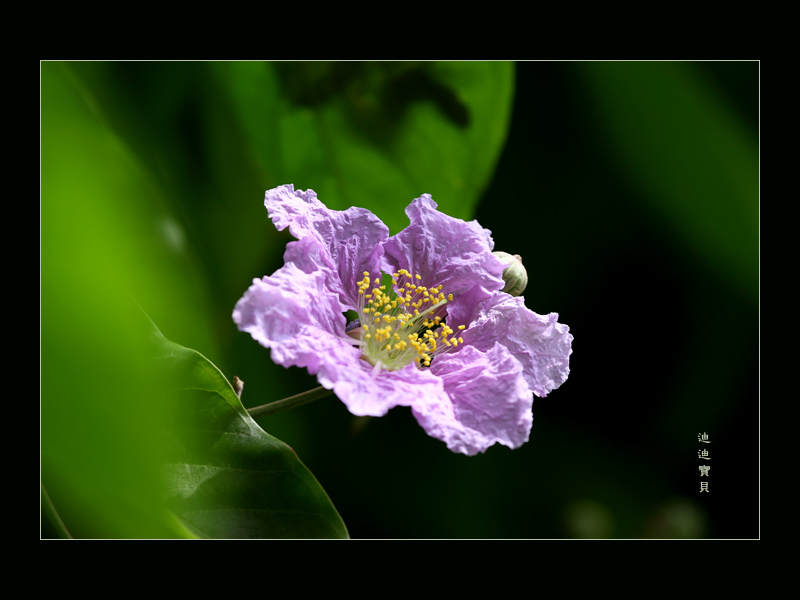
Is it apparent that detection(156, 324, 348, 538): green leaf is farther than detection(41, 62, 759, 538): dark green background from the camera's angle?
No

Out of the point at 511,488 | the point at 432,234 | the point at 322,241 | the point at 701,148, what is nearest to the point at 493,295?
the point at 432,234

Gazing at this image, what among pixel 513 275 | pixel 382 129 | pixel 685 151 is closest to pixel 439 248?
pixel 513 275

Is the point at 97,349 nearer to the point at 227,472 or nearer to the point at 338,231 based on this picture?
the point at 227,472

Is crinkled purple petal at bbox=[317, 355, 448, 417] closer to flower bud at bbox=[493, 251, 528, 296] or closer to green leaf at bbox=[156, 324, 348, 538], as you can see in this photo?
green leaf at bbox=[156, 324, 348, 538]

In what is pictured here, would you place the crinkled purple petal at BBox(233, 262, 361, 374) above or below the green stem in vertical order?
above

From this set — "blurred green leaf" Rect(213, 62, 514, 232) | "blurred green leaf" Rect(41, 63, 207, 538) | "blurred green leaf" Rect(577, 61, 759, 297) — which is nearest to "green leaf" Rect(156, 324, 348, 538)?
"blurred green leaf" Rect(41, 63, 207, 538)

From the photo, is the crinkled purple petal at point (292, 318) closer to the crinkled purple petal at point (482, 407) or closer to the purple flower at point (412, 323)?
the purple flower at point (412, 323)

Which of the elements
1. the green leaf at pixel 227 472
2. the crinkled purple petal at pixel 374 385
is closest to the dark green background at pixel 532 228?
the green leaf at pixel 227 472
